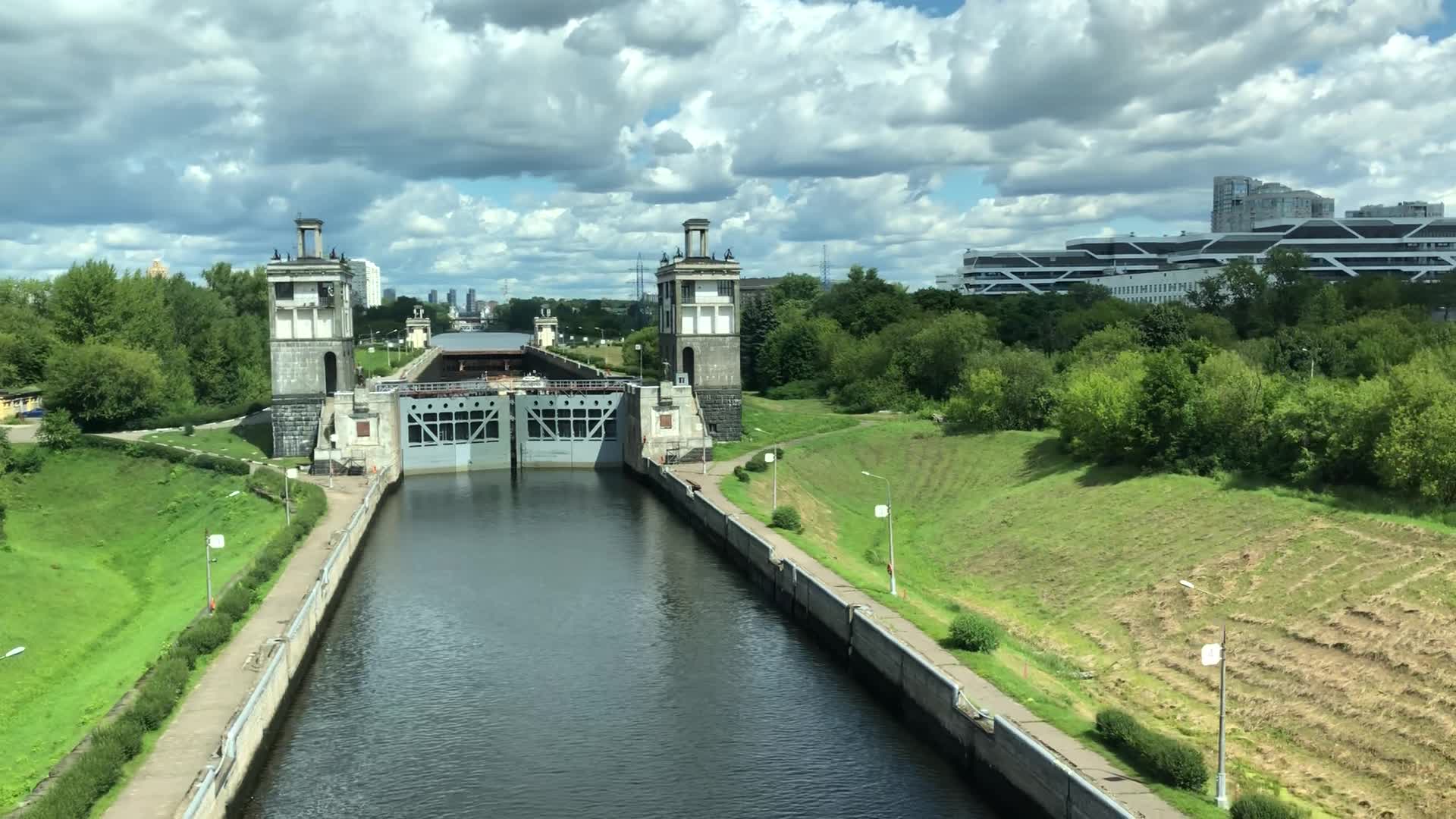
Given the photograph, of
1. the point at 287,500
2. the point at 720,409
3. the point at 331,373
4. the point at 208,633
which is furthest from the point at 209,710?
the point at 720,409

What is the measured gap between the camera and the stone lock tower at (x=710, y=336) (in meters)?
87.6

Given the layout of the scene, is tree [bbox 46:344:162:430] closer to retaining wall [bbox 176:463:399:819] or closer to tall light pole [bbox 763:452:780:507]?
retaining wall [bbox 176:463:399:819]

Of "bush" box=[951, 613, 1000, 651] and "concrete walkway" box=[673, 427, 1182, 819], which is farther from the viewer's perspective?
"bush" box=[951, 613, 1000, 651]

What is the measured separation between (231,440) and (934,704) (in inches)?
2574

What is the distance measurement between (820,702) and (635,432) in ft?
160

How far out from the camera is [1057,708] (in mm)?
32969

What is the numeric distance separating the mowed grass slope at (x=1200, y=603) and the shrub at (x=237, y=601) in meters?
21.7

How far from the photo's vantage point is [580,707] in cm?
3762

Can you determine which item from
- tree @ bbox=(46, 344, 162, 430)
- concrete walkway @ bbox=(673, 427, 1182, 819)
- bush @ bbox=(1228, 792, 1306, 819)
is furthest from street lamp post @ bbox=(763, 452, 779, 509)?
tree @ bbox=(46, 344, 162, 430)

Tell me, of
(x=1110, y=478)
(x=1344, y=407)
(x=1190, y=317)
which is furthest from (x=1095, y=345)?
(x=1344, y=407)

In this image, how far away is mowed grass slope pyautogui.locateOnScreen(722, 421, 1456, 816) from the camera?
32750 millimetres

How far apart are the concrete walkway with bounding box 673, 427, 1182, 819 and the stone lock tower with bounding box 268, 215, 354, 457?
120 feet

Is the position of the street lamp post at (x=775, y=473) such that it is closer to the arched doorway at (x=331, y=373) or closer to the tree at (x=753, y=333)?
the arched doorway at (x=331, y=373)

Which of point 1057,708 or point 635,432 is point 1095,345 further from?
point 1057,708
